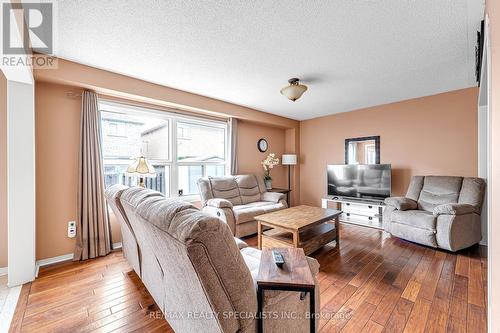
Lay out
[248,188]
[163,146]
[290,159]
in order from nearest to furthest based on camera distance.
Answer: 1. [163,146]
2. [248,188]
3. [290,159]

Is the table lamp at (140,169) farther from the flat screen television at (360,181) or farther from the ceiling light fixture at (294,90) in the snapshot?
the flat screen television at (360,181)

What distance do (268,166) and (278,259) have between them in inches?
152

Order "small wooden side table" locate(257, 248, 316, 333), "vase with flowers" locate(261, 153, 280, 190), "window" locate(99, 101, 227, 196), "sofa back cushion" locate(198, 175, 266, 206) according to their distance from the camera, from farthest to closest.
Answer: "vase with flowers" locate(261, 153, 280, 190) → "sofa back cushion" locate(198, 175, 266, 206) → "window" locate(99, 101, 227, 196) → "small wooden side table" locate(257, 248, 316, 333)

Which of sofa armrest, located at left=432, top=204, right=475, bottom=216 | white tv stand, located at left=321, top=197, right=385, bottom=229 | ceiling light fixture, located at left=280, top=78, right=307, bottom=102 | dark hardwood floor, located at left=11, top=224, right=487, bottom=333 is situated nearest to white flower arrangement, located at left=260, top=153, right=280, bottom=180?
white tv stand, located at left=321, top=197, right=385, bottom=229

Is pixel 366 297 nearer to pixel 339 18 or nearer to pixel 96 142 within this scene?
pixel 339 18

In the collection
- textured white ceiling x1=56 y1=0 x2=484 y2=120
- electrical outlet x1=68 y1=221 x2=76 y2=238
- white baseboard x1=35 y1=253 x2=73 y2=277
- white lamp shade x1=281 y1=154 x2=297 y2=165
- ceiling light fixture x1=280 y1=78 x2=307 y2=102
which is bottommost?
white baseboard x1=35 y1=253 x2=73 y2=277

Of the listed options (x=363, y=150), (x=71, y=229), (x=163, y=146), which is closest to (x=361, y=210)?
(x=363, y=150)

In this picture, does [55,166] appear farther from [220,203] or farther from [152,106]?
[220,203]

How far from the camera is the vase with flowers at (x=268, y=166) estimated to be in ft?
15.4

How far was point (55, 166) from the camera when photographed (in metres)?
2.53

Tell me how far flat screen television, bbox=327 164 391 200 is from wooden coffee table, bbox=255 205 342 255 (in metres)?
1.31

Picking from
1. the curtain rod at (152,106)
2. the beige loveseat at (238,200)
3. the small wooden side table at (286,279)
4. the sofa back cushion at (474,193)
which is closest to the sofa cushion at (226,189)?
the beige loveseat at (238,200)

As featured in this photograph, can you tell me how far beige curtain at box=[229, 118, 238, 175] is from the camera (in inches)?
166

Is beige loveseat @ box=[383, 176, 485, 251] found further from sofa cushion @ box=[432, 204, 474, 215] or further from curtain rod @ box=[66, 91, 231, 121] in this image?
curtain rod @ box=[66, 91, 231, 121]
